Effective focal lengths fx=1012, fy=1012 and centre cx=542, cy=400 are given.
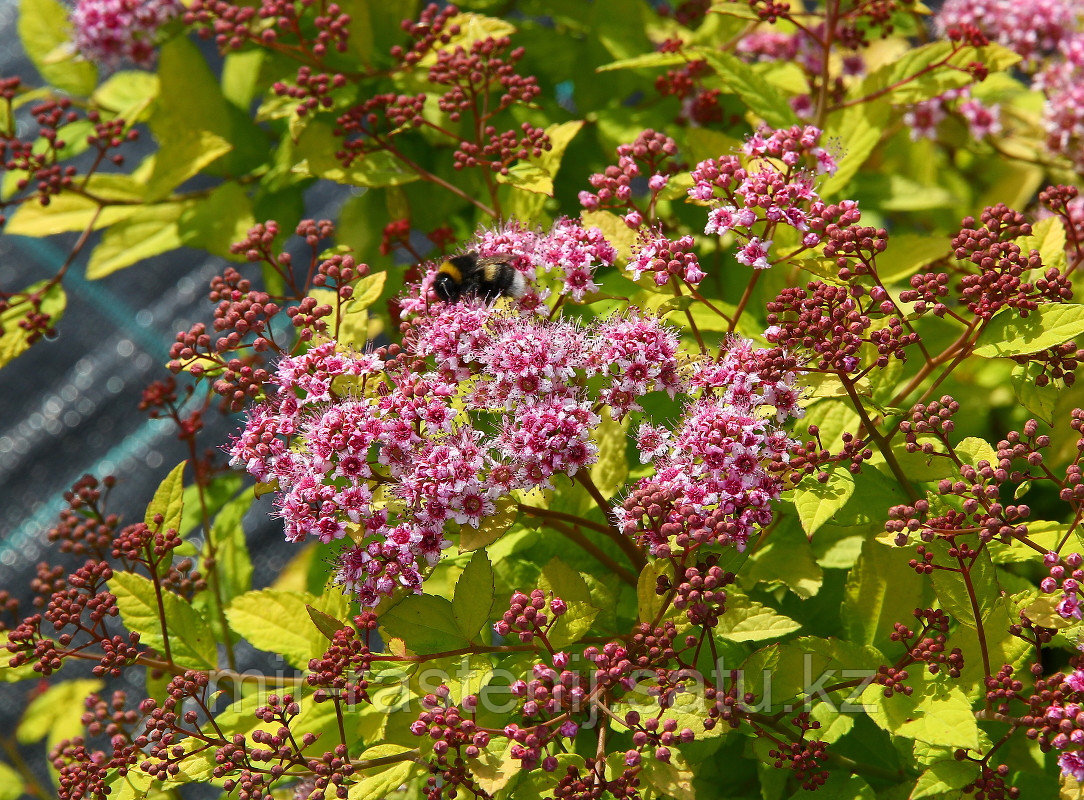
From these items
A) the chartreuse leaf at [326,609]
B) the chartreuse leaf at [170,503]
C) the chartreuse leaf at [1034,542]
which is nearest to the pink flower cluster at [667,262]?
the chartreuse leaf at [1034,542]

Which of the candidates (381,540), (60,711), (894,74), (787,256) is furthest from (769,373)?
(60,711)

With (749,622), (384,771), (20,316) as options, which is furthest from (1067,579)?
(20,316)

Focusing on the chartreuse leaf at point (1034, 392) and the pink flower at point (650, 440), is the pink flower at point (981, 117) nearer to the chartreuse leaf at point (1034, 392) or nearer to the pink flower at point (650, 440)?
the chartreuse leaf at point (1034, 392)

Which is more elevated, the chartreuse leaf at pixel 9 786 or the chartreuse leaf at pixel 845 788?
the chartreuse leaf at pixel 845 788

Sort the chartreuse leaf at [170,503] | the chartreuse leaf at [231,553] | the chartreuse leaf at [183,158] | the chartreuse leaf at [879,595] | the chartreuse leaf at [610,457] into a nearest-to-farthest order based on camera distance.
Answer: the chartreuse leaf at [879,595] < the chartreuse leaf at [610,457] < the chartreuse leaf at [170,503] < the chartreuse leaf at [231,553] < the chartreuse leaf at [183,158]

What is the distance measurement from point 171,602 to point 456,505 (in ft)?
2.23

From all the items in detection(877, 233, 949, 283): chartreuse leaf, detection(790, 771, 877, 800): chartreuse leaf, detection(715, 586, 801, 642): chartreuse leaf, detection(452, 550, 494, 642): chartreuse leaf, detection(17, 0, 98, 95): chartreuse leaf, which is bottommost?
detection(790, 771, 877, 800): chartreuse leaf

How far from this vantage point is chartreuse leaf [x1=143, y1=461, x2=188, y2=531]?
1.96 metres

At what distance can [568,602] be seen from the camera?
159 cm

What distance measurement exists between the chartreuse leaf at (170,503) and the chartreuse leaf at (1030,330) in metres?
1.46

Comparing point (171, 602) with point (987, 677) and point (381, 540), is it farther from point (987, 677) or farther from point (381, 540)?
point (987, 677)

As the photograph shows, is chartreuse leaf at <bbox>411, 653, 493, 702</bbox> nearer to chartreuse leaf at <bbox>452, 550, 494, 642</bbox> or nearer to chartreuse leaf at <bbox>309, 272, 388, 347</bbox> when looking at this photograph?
chartreuse leaf at <bbox>452, 550, 494, 642</bbox>

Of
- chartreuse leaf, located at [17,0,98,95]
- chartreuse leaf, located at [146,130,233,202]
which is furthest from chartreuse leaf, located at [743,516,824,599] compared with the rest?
chartreuse leaf, located at [17,0,98,95]

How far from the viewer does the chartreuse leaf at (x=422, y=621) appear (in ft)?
5.23
